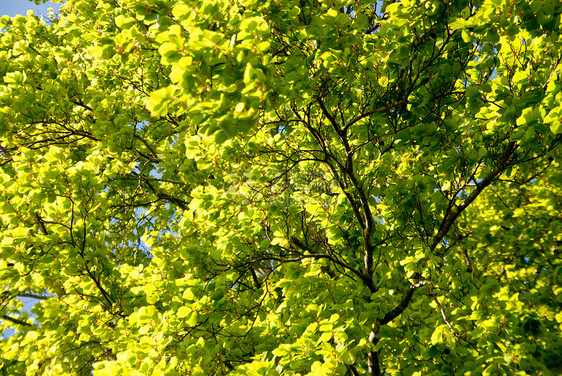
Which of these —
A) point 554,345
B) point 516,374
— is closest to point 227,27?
point 516,374

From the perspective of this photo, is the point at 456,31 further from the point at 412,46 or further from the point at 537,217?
the point at 537,217

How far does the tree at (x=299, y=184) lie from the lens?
280cm

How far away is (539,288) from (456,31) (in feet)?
16.7

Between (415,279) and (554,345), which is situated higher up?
(415,279)

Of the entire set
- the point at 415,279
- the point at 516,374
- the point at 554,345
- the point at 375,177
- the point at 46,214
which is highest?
the point at 375,177

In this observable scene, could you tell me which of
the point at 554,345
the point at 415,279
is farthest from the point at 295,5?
the point at 554,345

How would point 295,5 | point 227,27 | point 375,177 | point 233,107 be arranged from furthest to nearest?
point 375,177
point 295,5
point 227,27
point 233,107

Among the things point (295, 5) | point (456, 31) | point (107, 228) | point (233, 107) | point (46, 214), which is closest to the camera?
point (233, 107)

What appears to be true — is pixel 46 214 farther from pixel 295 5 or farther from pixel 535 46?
pixel 535 46

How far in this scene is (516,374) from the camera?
135 inches

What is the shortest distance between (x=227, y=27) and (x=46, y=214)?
317 centimetres

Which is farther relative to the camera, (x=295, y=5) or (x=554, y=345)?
(x=554, y=345)

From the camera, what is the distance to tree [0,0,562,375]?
9.18 ft

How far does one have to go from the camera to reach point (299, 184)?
15.5 ft
